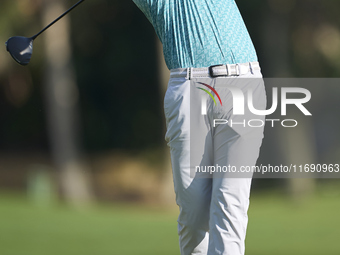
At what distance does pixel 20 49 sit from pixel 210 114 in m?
1.29

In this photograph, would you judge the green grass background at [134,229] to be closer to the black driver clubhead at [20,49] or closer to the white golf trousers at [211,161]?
the black driver clubhead at [20,49]

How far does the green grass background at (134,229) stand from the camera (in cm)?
970

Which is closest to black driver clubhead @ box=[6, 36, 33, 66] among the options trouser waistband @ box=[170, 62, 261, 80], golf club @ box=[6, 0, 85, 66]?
golf club @ box=[6, 0, 85, 66]

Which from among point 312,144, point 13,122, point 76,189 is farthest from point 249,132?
point 13,122

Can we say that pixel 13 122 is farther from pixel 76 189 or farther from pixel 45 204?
pixel 45 204

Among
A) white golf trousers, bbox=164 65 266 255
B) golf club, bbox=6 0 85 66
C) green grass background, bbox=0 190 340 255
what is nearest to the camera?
white golf trousers, bbox=164 65 266 255

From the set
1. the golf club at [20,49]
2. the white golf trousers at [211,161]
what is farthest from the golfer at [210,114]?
the golf club at [20,49]

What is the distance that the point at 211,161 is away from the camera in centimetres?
375

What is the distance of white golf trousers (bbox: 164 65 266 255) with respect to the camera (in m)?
3.62

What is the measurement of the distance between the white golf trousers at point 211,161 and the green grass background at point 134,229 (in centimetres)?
527

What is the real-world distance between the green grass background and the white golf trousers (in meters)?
5.27

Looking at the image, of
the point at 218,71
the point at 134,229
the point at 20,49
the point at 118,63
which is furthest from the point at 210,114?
the point at 118,63

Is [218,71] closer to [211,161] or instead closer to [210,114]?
[210,114]

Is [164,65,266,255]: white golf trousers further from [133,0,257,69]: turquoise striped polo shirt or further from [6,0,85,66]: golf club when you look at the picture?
[6,0,85,66]: golf club
